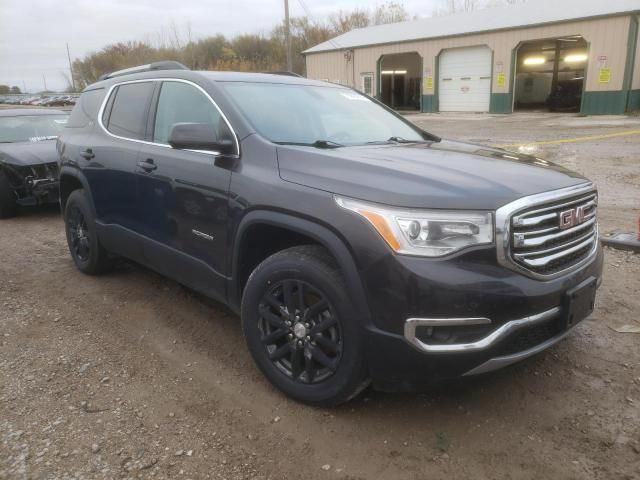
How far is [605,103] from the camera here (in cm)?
2239

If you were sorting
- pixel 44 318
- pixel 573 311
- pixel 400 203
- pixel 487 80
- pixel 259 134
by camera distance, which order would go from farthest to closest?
pixel 487 80 → pixel 44 318 → pixel 259 134 → pixel 573 311 → pixel 400 203

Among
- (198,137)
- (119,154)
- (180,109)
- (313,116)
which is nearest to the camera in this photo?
(198,137)

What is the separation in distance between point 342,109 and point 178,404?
231 centimetres

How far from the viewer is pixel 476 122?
22172 millimetres

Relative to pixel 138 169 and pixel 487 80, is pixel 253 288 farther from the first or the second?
pixel 487 80

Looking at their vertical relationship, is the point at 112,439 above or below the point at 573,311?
below

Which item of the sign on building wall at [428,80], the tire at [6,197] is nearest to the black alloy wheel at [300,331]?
the tire at [6,197]

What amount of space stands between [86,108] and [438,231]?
3.90 metres

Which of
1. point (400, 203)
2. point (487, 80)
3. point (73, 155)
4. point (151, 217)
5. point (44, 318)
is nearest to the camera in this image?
point (400, 203)

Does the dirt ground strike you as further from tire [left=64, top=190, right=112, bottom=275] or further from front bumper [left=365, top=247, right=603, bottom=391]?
tire [left=64, top=190, right=112, bottom=275]

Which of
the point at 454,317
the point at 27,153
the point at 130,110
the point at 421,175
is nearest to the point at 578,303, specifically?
the point at 454,317

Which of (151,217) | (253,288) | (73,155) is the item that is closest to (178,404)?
(253,288)

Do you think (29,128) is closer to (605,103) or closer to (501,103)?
(605,103)

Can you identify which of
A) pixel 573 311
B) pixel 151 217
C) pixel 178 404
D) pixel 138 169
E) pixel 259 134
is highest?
pixel 259 134
